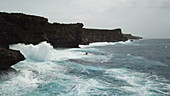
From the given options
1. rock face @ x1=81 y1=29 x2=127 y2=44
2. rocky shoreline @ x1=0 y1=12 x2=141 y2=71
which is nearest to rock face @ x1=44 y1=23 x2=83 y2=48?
rocky shoreline @ x1=0 y1=12 x2=141 y2=71

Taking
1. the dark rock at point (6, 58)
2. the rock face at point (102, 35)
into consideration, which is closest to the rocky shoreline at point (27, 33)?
the dark rock at point (6, 58)

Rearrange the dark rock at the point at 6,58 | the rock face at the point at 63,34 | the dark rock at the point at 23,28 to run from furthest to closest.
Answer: the rock face at the point at 63,34 < the dark rock at the point at 23,28 < the dark rock at the point at 6,58

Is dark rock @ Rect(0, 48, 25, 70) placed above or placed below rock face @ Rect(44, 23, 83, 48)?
below

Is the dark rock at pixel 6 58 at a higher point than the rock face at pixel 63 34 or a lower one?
lower

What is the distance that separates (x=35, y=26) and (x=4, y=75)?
2200 centimetres

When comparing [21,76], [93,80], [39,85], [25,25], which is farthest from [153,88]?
[25,25]

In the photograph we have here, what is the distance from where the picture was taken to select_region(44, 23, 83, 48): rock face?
4881 cm

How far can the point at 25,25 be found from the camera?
107ft

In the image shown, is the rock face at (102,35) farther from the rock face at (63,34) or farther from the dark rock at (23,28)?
the dark rock at (23,28)

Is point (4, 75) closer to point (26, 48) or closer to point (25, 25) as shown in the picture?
point (26, 48)

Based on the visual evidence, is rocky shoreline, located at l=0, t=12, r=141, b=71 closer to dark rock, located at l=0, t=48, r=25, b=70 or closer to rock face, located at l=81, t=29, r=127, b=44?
dark rock, located at l=0, t=48, r=25, b=70

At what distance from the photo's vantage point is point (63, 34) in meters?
51.5

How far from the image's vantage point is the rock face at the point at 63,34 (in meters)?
48.8

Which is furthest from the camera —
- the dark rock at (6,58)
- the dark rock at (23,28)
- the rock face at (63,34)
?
the rock face at (63,34)
